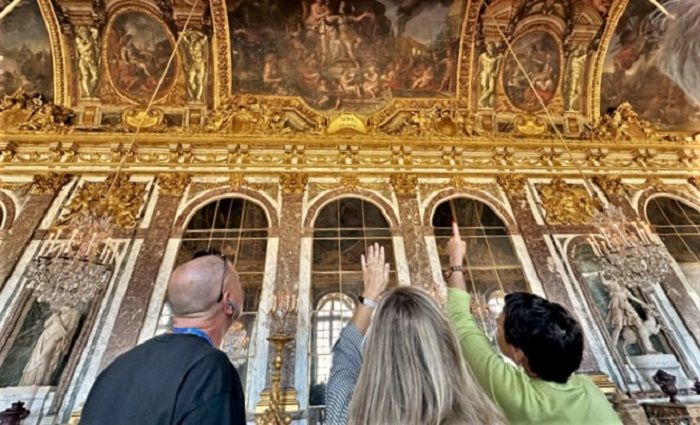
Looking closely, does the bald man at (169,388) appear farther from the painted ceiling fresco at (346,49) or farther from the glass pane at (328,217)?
the painted ceiling fresco at (346,49)

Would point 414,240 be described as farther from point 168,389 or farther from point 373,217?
point 168,389

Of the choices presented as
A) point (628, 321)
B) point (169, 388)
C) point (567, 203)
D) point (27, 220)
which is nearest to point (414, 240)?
point (567, 203)

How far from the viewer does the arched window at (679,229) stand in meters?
7.19

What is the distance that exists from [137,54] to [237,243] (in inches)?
213

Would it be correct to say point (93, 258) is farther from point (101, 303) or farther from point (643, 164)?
point (643, 164)

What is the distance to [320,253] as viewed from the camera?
7.02 meters

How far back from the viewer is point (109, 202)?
7.23m

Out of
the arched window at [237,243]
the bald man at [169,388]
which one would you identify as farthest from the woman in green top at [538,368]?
the arched window at [237,243]

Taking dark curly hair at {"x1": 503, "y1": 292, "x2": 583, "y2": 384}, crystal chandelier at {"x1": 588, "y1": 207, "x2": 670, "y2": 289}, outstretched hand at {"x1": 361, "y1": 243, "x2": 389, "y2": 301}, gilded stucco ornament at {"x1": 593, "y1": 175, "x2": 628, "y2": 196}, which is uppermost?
gilded stucco ornament at {"x1": 593, "y1": 175, "x2": 628, "y2": 196}

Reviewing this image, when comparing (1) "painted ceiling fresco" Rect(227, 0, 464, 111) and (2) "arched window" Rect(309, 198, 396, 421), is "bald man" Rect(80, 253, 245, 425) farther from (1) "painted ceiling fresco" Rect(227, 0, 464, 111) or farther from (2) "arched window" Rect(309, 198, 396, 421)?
(1) "painted ceiling fresco" Rect(227, 0, 464, 111)

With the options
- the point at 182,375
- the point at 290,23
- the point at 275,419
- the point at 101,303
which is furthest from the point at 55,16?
the point at 182,375

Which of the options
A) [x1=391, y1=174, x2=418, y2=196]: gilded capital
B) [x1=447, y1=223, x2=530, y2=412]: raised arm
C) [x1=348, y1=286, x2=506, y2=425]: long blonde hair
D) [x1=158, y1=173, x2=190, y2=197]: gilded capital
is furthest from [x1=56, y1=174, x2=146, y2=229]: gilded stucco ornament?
[x1=348, y1=286, x2=506, y2=425]: long blonde hair

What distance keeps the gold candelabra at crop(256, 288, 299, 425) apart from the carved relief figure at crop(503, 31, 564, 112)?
303 inches

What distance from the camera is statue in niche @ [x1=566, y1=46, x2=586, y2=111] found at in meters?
9.18
